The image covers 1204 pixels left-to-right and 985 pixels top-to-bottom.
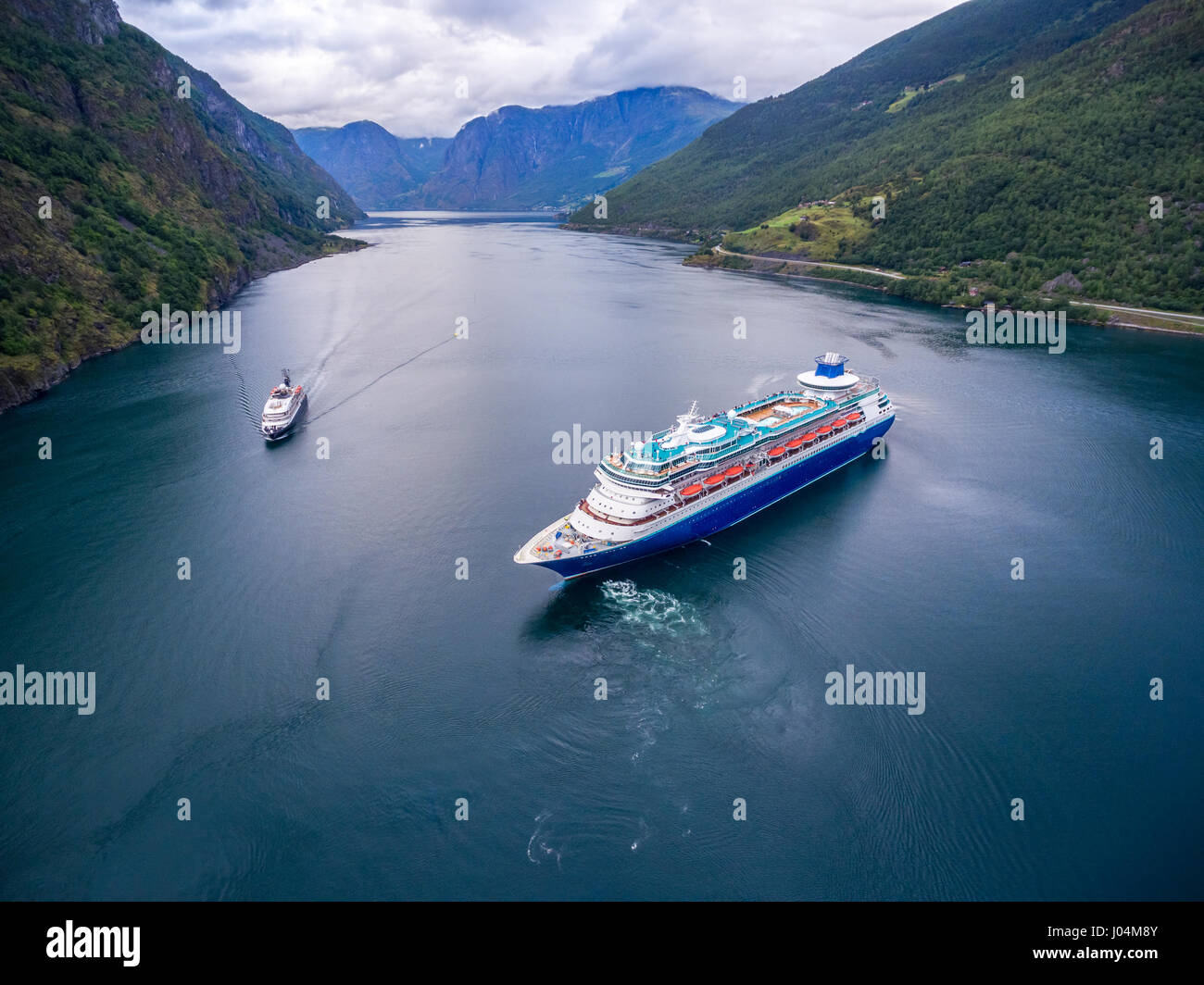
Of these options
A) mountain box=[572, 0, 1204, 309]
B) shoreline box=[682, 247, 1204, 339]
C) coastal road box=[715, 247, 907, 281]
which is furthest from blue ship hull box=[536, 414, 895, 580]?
coastal road box=[715, 247, 907, 281]

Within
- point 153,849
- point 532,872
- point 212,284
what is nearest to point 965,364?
point 532,872

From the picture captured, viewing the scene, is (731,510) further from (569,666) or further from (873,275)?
(873,275)

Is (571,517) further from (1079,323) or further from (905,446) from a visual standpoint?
(1079,323)

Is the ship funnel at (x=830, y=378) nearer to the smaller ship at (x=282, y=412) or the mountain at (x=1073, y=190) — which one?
the smaller ship at (x=282, y=412)

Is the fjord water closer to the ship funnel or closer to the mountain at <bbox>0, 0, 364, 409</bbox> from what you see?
the ship funnel

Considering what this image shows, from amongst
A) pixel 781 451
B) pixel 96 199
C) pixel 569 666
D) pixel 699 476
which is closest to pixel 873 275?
pixel 781 451

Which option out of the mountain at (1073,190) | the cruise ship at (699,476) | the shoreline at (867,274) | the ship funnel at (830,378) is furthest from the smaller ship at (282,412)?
the mountain at (1073,190)
